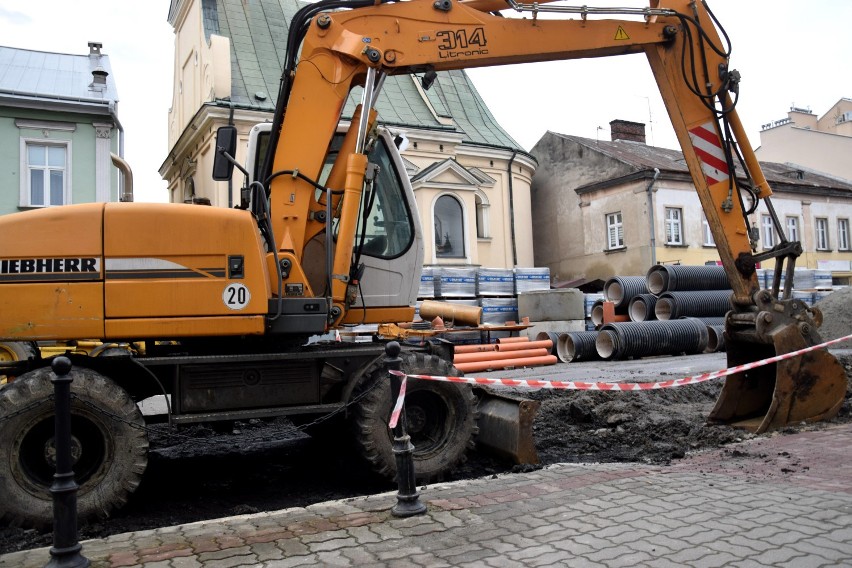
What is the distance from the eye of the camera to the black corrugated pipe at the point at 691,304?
1825 cm

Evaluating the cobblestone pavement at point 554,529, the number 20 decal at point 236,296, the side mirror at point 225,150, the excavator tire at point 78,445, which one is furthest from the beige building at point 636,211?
the excavator tire at point 78,445

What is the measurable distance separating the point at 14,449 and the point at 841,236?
4122 centimetres

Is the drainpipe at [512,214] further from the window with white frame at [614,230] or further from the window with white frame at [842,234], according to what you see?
the window with white frame at [842,234]

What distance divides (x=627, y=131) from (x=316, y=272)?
36.4 meters

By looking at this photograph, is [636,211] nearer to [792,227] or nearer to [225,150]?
[792,227]

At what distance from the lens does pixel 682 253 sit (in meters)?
30.3

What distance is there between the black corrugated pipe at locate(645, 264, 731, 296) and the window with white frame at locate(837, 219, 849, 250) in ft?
72.3

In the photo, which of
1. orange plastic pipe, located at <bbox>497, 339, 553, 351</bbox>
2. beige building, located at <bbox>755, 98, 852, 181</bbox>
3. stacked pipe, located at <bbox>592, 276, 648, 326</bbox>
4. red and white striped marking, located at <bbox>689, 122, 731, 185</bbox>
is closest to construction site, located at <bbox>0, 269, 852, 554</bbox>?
red and white striped marking, located at <bbox>689, 122, 731, 185</bbox>

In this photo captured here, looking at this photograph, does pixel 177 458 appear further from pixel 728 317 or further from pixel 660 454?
pixel 728 317

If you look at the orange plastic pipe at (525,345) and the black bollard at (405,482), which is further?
the orange plastic pipe at (525,345)

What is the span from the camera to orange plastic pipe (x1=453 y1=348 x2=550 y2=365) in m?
14.9

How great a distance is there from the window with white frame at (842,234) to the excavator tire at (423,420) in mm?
37969

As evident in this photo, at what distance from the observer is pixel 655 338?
16.6 m

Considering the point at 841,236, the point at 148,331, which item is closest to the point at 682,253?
the point at 841,236
